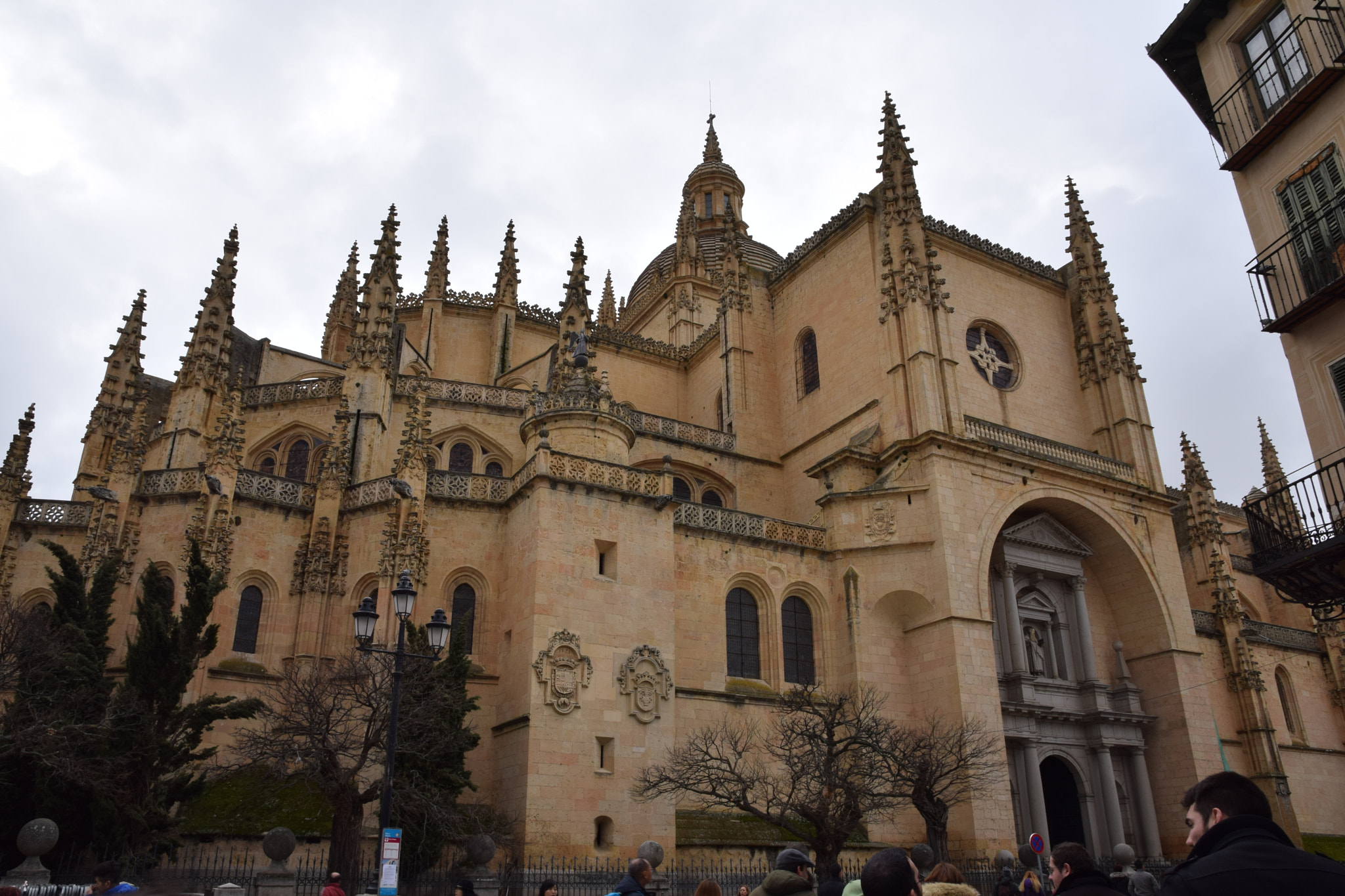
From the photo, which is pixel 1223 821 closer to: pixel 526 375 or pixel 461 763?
pixel 461 763

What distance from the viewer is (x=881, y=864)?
3.79 m

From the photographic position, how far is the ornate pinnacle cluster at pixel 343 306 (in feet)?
116

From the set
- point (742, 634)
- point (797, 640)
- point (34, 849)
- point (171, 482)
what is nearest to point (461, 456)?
point (171, 482)

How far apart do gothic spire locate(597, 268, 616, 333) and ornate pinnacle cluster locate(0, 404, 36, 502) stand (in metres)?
31.6

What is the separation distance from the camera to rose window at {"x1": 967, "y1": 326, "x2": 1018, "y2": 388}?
28641 mm

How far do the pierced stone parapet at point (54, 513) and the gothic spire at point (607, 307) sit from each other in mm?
31574

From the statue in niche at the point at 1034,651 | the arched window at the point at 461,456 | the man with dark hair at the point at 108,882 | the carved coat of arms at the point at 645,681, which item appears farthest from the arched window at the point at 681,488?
the man with dark hair at the point at 108,882

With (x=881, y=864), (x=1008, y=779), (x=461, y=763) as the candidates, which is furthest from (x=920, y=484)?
(x=881, y=864)

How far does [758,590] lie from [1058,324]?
15.3 m

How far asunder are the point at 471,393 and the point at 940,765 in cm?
1620

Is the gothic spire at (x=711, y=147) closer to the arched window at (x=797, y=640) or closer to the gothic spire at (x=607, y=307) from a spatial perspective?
the gothic spire at (x=607, y=307)

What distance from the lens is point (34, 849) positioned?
35.9 ft

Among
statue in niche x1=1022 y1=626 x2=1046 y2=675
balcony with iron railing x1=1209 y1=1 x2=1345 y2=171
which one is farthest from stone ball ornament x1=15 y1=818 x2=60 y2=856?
statue in niche x1=1022 y1=626 x2=1046 y2=675

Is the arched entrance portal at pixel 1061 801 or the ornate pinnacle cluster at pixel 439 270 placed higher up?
the ornate pinnacle cluster at pixel 439 270
